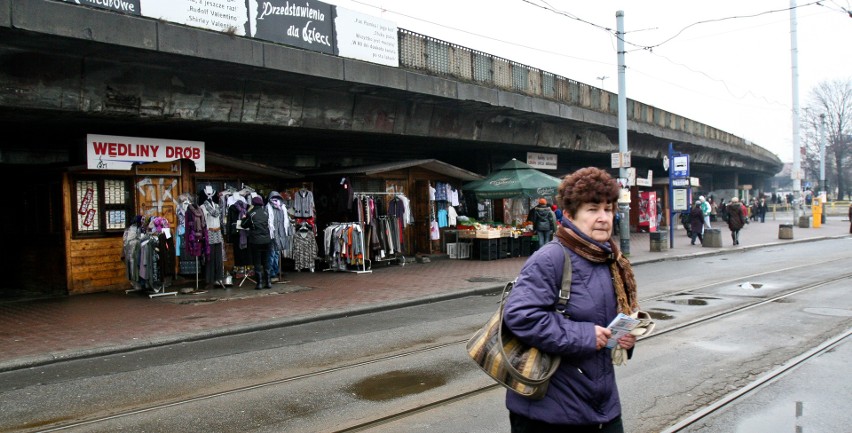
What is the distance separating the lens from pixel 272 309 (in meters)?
11.0

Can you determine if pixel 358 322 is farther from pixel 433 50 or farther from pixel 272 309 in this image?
pixel 433 50

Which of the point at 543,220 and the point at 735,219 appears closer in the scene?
the point at 543,220

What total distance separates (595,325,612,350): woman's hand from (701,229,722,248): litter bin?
22628 mm

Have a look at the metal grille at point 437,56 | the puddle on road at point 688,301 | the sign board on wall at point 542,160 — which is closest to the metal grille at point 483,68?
the metal grille at point 437,56

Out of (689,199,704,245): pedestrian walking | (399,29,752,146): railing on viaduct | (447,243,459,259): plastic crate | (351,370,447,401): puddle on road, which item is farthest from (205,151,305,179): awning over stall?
(689,199,704,245): pedestrian walking

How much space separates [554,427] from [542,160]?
2292cm

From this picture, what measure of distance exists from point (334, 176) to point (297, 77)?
4.27 metres

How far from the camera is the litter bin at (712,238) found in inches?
908

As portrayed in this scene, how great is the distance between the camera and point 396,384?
20.8 feet

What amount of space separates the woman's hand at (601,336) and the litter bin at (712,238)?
22628 millimetres

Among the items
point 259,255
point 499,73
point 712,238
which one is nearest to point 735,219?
point 712,238

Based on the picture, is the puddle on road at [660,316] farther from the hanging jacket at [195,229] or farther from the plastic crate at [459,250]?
the plastic crate at [459,250]

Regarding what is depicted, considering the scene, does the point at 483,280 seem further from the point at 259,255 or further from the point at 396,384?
the point at 396,384

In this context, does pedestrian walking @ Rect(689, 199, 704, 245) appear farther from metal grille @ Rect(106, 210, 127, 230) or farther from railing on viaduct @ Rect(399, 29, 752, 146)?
metal grille @ Rect(106, 210, 127, 230)
